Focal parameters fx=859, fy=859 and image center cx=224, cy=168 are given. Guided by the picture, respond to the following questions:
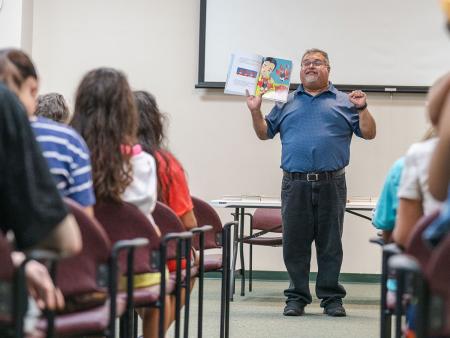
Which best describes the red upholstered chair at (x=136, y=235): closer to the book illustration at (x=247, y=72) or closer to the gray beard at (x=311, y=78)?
the book illustration at (x=247, y=72)

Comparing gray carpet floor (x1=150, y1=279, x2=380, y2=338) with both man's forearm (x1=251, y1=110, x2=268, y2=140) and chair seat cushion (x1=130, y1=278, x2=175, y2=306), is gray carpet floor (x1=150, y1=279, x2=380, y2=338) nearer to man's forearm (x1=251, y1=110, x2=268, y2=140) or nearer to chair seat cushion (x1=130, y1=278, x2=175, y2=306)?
man's forearm (x1=251, y1=110, x2=268, y2=140)

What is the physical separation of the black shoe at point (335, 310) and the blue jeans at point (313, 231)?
A: 35 millimetres

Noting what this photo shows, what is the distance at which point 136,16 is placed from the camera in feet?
24.7

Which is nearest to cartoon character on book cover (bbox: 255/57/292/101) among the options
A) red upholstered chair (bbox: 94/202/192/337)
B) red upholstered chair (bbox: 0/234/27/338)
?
red upholstered chair (bbox: 94/202/192/337)

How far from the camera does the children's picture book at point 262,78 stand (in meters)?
5.37

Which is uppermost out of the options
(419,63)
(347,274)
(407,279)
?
(419,63)

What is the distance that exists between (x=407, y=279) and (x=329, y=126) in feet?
11.1

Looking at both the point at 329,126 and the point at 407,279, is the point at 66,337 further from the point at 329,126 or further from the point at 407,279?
the point at 329,126

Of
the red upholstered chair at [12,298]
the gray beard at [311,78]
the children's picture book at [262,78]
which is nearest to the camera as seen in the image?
the red upholstered chair at [12,298]

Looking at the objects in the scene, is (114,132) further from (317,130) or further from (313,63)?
(313,63)

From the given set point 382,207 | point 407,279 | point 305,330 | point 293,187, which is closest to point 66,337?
point 407,279

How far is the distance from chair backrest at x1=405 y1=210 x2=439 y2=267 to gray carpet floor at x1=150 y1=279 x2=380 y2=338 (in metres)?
2.72

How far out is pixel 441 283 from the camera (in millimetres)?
1729

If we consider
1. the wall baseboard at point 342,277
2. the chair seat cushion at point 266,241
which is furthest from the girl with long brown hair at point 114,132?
the wall baseboard at point 342,277
